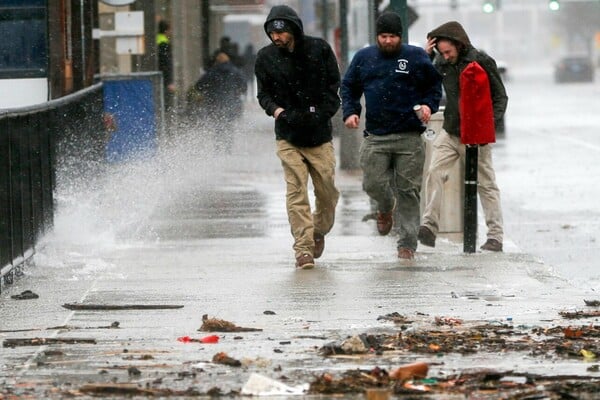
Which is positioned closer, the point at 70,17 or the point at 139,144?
the point at 70,17

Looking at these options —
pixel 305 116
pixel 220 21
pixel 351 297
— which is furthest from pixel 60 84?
pixel 220 21

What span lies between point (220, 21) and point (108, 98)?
128 ft

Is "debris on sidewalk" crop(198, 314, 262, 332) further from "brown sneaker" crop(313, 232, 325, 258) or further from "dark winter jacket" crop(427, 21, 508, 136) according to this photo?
"dark winter jacket" crop(427, 21, 508, 136)

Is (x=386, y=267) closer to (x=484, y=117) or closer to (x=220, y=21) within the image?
(x=484, y=117)

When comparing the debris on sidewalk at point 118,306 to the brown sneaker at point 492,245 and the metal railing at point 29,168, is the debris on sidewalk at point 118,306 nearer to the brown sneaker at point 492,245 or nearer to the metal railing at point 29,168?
the metal railing at point 29,168

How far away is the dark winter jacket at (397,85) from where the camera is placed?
1094 cm

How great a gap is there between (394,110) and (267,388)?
4822mm

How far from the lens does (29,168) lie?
10.7m

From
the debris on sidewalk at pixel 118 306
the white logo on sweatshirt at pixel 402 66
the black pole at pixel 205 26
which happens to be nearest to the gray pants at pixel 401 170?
the white logo on sweatshirt at pixel 402 66

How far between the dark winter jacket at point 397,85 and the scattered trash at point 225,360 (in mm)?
4161

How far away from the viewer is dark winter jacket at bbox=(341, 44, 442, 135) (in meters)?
10.9

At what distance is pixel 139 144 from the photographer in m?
18.4

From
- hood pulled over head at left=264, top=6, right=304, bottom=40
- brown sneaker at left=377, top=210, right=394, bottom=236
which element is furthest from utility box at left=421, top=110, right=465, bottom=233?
hood pulled over head at left=264, top=6, right=304, bottom=40

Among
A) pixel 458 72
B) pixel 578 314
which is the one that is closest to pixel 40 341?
pixel 578 314
